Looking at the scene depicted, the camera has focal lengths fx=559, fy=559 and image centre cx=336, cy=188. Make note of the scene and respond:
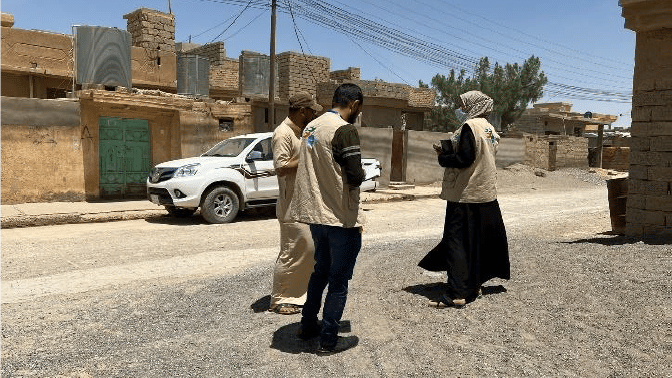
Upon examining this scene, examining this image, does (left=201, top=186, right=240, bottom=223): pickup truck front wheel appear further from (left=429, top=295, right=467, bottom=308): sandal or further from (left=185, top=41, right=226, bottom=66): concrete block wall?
(left=185, top=41, right=226, bottom=66): concrete block wall

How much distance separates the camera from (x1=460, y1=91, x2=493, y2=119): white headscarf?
4.50 m

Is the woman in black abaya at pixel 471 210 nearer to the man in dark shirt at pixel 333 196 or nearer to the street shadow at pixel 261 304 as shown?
the man in dark shirt at pixel 333 196

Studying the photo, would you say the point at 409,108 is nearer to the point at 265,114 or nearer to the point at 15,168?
the point at 265,114

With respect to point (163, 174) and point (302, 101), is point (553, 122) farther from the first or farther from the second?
point (302, 101)

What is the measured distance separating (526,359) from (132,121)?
12338 millimetres

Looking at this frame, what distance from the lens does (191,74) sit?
1814 centimetres

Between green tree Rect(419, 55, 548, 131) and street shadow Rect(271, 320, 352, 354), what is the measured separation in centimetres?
3826

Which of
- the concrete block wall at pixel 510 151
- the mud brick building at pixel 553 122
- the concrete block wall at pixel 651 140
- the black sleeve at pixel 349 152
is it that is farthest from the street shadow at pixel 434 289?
the mud brick building at pixel 553 122

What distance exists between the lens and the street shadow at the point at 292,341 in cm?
373

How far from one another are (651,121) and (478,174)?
3.75 m

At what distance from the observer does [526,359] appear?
343 cm

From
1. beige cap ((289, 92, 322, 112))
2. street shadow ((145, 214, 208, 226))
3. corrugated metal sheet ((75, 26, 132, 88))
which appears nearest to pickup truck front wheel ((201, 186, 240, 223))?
street shadow ((145, 214, 208, 226))

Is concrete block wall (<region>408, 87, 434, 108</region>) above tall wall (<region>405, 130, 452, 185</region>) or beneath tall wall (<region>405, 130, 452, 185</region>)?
above

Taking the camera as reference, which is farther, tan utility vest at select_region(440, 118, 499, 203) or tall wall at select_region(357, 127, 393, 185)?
tall wall at select_region(357, 127, 393, 185)
